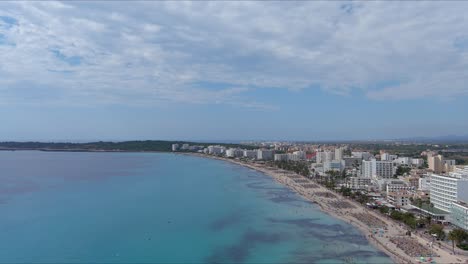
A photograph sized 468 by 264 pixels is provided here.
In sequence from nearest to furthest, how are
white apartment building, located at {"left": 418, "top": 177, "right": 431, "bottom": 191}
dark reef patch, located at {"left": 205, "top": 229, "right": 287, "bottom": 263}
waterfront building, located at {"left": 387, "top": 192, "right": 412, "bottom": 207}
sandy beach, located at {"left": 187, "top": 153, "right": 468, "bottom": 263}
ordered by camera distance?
sandy beach, located at {"left": 187, "top": 153, "right": 468, "bottom": 263}
dark reef patch, located at {"left": 205, "top": 229, "right": 287, "bottom": 263}
waterfront building, located at {"left": 387, "top": 192, "right": 412, "bottom": 207}
white apartment building, located at {"left": 418, "top": 177, "right": 431, "bottom": 191}

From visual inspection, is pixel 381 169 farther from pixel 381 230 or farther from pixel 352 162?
pixel 381 230

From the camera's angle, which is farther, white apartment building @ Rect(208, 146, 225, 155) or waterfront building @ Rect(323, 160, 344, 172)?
white apartment building @ Rect(208, 146, 225, 155)

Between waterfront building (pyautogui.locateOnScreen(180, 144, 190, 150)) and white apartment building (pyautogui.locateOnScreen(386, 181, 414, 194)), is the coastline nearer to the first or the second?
white apartment building (pyautogui.locateOnScreen(386, 181, 414, 194))

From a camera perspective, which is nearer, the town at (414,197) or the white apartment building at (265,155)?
the town at (414,197)

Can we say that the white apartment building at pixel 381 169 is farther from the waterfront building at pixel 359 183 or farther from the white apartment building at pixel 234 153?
the white apartment building at pixel 234 153

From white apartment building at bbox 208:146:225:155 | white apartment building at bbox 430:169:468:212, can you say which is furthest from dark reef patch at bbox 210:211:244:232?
white apartment building at bbox 208:146:225:155

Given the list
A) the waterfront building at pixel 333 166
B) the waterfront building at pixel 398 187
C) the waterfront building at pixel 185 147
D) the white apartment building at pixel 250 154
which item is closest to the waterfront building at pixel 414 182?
the waterfront building at pixel 398 187

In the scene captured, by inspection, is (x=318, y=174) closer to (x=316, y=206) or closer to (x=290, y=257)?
(x=316, y=206)
